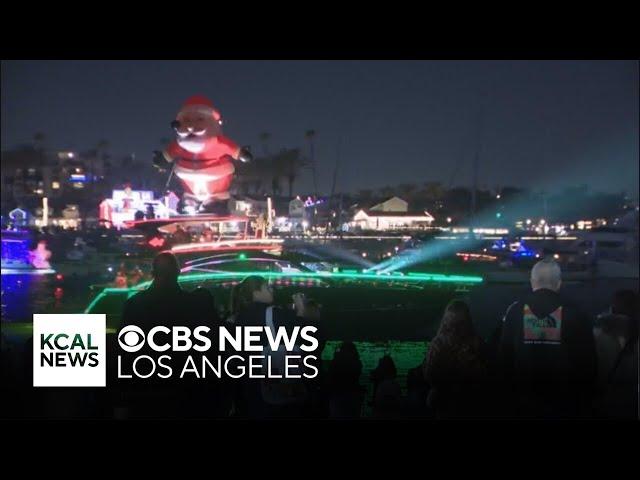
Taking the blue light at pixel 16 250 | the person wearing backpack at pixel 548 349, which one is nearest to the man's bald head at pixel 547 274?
the person wearing backpack at pixel 548 349

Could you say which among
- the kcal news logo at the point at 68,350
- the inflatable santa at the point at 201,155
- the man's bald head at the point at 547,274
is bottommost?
the kcal news logo at the point at 68,350

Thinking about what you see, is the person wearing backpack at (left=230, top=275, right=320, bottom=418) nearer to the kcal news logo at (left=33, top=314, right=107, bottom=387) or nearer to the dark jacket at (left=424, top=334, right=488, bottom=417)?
the dark jacket at (left=424, top=334, right=488, bottom=417)

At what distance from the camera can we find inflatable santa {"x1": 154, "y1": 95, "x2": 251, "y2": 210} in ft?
20.1

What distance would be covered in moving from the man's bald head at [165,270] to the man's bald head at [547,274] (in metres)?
1.86

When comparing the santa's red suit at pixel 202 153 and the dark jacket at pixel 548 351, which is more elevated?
the santa's red suit at pixel 202 153

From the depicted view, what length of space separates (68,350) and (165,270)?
67.6 inches

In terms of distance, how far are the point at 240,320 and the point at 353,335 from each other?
2.78 metres

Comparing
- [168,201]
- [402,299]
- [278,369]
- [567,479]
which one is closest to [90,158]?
[168,201]

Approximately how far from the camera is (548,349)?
3578mm

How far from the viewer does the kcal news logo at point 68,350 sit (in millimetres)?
4633

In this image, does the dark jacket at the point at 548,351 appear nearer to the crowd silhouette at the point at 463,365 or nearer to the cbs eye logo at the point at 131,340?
the crowd silhouette at the point at 463,365

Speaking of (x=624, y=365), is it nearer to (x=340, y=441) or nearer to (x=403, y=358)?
(x=340, y=441)

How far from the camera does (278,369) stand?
11.5ft
